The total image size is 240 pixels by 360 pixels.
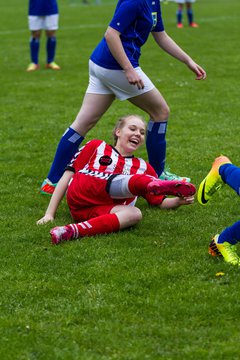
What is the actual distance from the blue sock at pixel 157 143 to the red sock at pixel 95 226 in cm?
118

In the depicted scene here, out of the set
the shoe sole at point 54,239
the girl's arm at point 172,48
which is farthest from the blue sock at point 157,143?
the shoe sole at point 54,239

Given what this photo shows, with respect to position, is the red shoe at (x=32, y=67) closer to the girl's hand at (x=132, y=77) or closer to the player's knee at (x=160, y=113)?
the player's knee at (x=160, y=113)

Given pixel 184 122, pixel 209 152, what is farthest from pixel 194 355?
pixel 184 122

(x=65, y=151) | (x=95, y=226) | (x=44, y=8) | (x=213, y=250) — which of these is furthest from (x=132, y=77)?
(x=44, y=8)

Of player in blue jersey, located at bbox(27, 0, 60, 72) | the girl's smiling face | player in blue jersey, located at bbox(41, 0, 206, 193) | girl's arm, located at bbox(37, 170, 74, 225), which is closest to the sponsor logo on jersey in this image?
the girl's smiling face

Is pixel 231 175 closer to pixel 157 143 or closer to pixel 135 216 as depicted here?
pixel 135 216

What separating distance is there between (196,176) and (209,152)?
0.91 metres

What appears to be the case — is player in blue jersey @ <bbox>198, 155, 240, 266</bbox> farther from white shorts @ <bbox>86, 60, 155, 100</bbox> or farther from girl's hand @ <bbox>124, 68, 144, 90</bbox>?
white shorts @ <bbox>86, 60, 155, 100</bbox>

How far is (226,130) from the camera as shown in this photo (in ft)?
29.4

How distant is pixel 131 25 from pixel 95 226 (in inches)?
62.2

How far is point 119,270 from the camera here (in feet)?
16.0

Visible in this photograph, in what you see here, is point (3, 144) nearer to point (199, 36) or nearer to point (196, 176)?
point (196, 176)

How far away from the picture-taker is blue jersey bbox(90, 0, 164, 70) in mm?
5820

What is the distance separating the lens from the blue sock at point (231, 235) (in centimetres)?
484
